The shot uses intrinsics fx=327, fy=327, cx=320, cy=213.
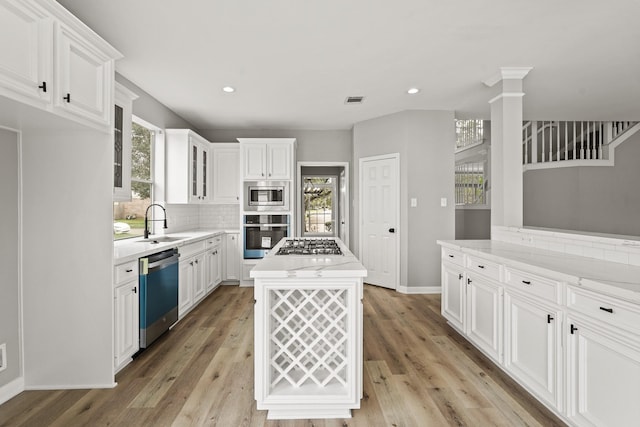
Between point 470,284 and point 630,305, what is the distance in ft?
4.75

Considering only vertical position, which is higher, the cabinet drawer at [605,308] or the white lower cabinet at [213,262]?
the cabinet drawer at [605,308]

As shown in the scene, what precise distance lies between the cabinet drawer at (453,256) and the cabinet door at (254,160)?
288cm

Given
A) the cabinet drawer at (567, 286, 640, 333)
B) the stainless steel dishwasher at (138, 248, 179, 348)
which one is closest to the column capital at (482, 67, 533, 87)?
the cabinet drawer at (567, 286, 640, 333)

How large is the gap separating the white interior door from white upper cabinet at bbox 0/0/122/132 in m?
3.62

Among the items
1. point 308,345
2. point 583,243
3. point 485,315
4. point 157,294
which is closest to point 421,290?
point 485,315

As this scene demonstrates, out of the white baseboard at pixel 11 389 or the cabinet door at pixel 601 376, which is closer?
the cabinet door at pixel 601 376

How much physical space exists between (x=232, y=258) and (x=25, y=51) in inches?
149

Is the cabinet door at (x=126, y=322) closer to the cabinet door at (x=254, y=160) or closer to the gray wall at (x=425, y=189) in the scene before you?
the cabinet door at (x=254, y=160)

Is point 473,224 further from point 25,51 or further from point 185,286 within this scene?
point 25,51

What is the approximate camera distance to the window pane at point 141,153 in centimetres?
398

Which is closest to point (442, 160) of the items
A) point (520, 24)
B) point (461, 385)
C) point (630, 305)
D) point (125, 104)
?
point (520, 24)

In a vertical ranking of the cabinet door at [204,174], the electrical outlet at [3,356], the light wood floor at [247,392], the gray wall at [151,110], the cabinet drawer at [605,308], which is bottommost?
the light wood floor at [247,392]

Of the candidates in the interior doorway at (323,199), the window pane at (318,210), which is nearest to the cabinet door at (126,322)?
the interior doorway at (323,199)

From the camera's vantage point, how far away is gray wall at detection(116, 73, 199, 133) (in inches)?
144
